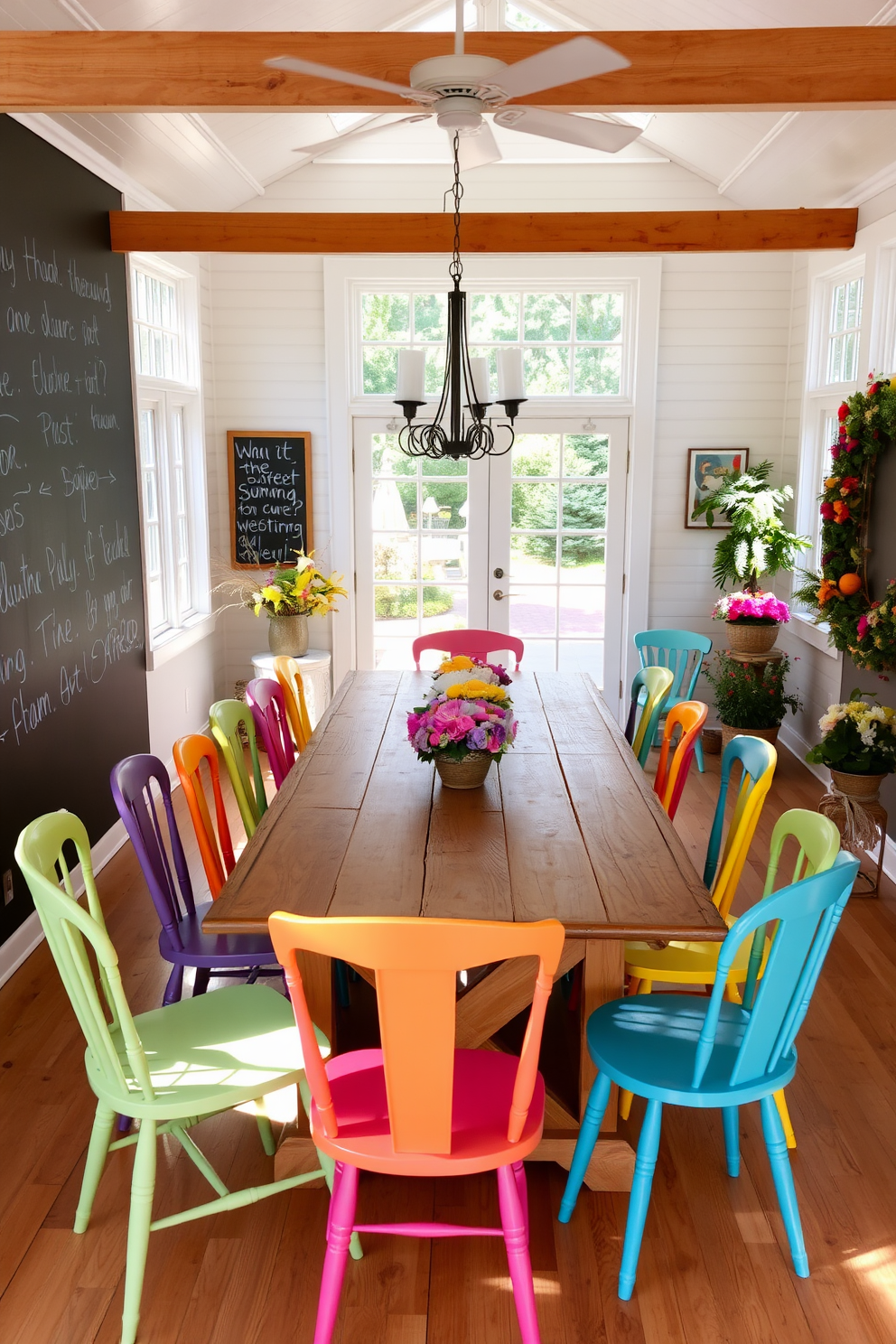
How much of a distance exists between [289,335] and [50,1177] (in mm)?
4986

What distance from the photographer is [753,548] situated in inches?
237

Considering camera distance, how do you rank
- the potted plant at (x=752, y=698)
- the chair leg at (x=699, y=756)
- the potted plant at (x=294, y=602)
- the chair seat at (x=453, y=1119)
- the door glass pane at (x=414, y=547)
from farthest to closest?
the door glass pane at (x=414, y=547) < the potted plant at (x=294, y=602) < the chair leg at (x=699, y=756) < the potted plant at (x=752, y=698) < the chair seat at (x=453, y=1119)

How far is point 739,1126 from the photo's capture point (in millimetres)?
2836

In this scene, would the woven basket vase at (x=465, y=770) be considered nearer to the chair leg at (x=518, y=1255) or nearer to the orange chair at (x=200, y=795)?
the orange chair at (x=200, y=795)

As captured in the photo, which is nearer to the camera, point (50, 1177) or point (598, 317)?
point (50, 1177)

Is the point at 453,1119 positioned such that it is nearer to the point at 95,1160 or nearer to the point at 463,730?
the point at 95,1160

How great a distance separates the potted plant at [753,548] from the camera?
595 cm

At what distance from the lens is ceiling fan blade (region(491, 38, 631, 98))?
7.34ft

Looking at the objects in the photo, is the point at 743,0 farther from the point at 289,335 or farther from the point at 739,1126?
the point at 739,1126

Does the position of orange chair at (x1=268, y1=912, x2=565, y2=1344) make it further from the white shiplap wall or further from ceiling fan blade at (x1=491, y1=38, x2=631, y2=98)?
the white shiplap wall

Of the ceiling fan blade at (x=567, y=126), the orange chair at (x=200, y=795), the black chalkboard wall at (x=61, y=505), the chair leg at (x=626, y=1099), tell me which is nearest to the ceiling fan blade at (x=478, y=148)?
the ceiling fan blade at (x=567, y=126)

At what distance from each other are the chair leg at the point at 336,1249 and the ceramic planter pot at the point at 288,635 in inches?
175

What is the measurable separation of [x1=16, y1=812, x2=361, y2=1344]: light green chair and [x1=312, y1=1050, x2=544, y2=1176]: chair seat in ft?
0.41

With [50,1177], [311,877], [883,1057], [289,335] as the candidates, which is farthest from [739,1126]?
[289,335]
